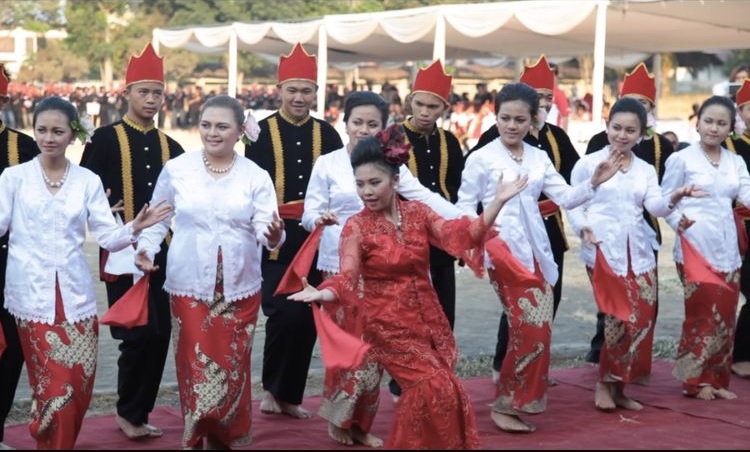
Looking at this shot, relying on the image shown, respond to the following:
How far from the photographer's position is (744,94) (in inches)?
309

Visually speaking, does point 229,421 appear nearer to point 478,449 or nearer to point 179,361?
point 179,361

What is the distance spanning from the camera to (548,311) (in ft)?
20.9

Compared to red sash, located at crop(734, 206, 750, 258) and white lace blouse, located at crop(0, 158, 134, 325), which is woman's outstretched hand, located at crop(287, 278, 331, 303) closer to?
white lace blouse, located at crop(0, 158, 134, 325)

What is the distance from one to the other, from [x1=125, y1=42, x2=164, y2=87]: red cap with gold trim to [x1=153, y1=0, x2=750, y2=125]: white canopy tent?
1280cm

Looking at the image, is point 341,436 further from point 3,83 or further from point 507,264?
point 3,83

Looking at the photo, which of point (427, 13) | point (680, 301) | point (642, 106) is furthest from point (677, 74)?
point (642, 106)

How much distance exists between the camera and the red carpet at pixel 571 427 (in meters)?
6.05

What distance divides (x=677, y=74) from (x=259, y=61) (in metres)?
16.5

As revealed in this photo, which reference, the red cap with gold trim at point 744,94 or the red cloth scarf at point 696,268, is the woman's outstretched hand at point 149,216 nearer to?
the red cloth scarf at point 696,268

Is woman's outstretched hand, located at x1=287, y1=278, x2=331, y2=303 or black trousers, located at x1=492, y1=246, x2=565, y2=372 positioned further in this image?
black trousers, located at x1=492, y1=246, x2=565, y2=372

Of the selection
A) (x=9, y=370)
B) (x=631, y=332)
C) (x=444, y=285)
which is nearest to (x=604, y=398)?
(x=631, y=332)

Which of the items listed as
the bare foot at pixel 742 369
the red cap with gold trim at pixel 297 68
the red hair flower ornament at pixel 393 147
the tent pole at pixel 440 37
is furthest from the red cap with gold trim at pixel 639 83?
the tent pole at pixel 440 37

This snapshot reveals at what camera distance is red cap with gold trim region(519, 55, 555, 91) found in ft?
25.1

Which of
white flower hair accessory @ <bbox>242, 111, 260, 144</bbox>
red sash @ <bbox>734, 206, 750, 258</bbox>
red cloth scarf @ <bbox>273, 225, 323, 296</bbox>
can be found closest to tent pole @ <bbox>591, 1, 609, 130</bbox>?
red sash @ <bbox>734, 206, 750, 258</bbox>
